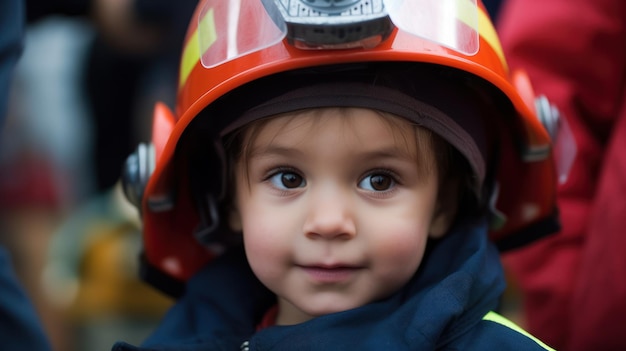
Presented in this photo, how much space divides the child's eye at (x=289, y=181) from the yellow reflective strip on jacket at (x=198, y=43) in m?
0.30

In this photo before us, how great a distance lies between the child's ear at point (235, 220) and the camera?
2.23 meters

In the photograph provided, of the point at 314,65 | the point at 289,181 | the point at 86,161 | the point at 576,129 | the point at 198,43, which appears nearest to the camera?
the point at 314,65

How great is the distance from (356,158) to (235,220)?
447mm

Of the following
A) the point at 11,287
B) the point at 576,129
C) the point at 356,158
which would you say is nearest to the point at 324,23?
the point at 356,158

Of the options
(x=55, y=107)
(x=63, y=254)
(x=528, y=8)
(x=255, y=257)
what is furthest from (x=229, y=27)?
(x=55, y=107)

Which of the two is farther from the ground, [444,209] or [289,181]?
[289,181]

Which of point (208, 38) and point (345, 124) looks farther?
point (208, 38)

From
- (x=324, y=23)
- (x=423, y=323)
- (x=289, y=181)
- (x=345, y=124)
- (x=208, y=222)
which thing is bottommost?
(x=208, y=222)

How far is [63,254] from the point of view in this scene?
146 inches

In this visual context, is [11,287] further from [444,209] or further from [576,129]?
[576,129]

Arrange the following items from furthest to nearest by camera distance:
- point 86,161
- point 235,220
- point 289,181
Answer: point 86,161, point 235,220, point 289,181

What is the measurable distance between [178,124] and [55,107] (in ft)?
8.37

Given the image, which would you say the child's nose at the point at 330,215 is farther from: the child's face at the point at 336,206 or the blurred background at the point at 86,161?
the blurred background at the point at 86,161

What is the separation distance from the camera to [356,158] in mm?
1904
